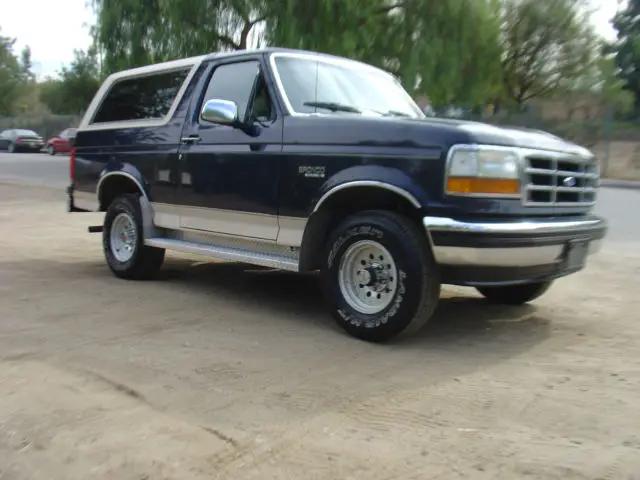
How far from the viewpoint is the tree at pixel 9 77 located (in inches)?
2596

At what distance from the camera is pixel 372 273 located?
488 centimetres

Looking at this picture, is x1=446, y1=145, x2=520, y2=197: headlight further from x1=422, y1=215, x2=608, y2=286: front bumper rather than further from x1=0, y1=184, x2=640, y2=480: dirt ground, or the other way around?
x1=0, y1=184, x2=640, y2=480: dirt ground

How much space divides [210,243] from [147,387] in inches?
93.4

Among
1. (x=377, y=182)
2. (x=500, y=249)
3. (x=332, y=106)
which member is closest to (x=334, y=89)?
(x=332, y=106)

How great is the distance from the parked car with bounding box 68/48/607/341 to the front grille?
0.05ft

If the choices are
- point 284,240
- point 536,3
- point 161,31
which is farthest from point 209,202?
point 536,3

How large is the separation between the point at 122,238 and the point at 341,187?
10.1ft

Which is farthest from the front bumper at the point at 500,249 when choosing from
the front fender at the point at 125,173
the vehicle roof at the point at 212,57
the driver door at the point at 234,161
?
the front fender at the point at 125,173

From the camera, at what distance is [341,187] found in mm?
4902

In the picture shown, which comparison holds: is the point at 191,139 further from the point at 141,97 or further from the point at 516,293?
the point at 516,293

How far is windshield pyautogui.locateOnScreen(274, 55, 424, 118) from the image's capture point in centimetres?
561

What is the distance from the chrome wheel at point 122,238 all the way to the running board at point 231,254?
14.4 inches

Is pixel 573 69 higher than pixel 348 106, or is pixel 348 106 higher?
pixel 573 69

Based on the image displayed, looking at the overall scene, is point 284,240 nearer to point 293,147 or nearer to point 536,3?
point 293,147
